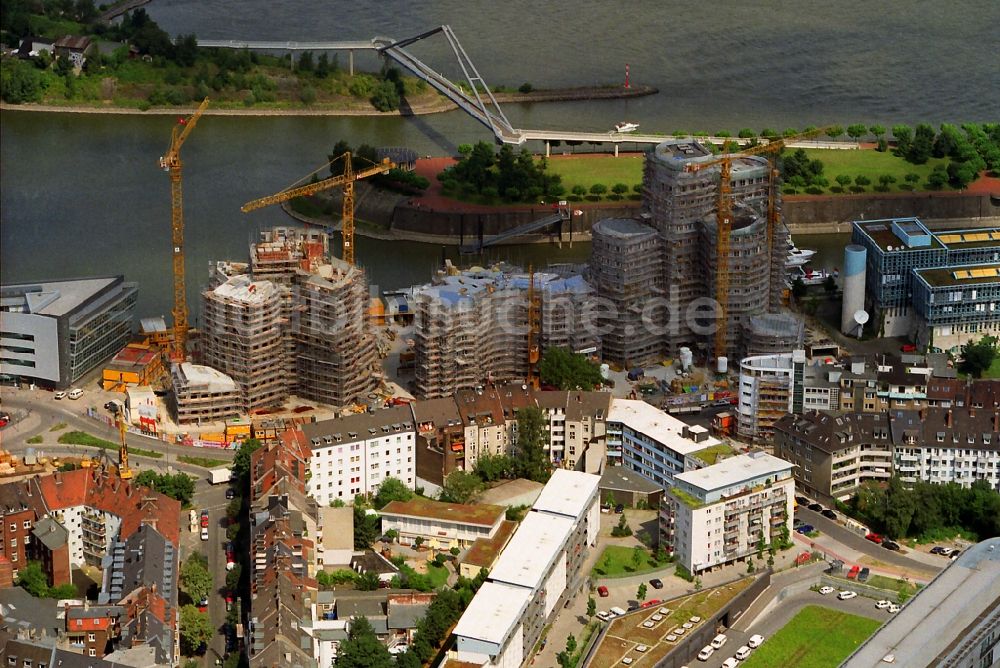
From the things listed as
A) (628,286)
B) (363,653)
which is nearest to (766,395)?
(628,286)

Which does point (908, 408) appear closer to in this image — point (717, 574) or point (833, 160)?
point (717, 574)

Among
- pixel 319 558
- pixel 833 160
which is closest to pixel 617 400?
pixel 319 558

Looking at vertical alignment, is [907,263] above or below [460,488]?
above

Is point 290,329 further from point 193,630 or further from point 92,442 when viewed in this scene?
point 193,630

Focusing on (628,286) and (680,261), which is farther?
(680,261)

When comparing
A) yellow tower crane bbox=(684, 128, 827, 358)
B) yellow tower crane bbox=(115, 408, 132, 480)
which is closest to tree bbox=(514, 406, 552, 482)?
yellow tower crane bbox=(684, 128, 827, 358)

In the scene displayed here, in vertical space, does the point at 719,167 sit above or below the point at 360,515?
above
